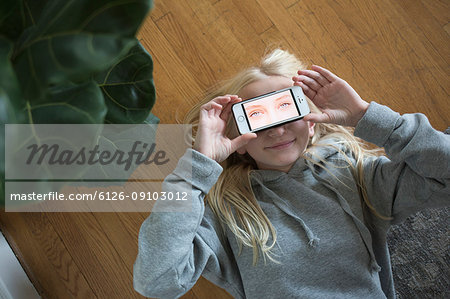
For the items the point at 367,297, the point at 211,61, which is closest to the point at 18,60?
the point at 211,61

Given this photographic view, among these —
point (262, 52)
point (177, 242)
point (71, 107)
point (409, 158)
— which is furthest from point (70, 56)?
point (262, 52)

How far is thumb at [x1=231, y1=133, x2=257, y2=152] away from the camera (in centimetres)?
102

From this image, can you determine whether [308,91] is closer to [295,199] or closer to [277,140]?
[277,140]

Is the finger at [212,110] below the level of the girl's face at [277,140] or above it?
above

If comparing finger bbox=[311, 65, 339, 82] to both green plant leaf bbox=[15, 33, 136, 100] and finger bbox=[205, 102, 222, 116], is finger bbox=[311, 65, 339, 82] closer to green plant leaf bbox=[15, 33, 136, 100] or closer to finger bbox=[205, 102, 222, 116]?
finger bbox=[205, 102, 222, 116]

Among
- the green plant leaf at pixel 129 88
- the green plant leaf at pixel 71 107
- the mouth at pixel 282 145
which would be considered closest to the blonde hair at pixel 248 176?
the mouth at pixel 282 145

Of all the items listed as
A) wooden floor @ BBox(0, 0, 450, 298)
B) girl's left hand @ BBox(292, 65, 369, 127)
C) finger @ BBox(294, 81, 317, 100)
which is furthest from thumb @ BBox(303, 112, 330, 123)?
wooden floor @ BBox(0, 0, 450, 298)

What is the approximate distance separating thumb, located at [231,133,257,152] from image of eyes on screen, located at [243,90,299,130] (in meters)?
0.03

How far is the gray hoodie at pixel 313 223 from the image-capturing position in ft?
3.02

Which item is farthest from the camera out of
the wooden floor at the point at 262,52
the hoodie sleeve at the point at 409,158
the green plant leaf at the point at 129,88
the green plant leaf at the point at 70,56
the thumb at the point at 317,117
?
the wooden floor at the point at 262,52

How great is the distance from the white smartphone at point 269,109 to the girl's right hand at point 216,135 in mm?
29

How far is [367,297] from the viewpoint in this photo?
106cm

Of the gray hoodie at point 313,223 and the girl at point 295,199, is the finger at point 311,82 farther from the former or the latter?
the gray hoodie at point 313,223

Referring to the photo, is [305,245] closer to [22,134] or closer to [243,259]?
[243,259]
